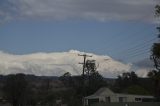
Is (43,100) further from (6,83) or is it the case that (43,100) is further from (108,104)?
(108,104)

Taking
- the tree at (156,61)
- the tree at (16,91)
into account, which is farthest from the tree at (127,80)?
the tree at (156,61)

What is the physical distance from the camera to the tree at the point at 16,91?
153750 mm

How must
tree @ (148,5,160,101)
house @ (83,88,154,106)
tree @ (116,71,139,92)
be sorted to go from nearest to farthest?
tree @ (148,5,160,101), house @ (83,88,154,106), tree @ (116,71,139,92)

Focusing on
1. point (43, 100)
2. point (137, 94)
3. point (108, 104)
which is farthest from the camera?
point (43, 100)

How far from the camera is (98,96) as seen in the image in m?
110

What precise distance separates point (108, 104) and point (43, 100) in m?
83.7

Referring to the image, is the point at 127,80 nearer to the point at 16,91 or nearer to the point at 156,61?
the point at 16,91

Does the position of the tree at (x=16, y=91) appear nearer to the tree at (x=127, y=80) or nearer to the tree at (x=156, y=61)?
the tree at (x=127, y=80)

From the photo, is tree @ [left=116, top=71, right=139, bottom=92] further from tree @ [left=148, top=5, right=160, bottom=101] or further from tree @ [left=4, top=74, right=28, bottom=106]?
tree @ [left=148, top=5, right=160, bottom=101]

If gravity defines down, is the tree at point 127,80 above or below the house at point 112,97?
above

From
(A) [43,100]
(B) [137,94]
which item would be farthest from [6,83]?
(B) [137,94]

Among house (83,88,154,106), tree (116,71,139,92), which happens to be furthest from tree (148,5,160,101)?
tree (116,71,139,92)

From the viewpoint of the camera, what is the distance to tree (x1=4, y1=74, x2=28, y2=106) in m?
154

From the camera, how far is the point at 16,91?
6107 inches
